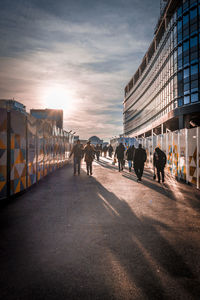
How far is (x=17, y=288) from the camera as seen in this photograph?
7.98ft

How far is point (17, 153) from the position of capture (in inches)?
277

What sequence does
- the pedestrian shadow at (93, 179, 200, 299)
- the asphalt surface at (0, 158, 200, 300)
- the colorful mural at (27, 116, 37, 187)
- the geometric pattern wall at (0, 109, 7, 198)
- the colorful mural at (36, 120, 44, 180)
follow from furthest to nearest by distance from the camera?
the colorful mural at (36, 120, 44, 180) → the colorful mural at (27, 116, 37, 187) → the geometric pattern wall at (0, 109, 7, 198) → the pedestrian shadow at (93, 179, 200, 299) → the asphalt surface at (0, 158, 200, 300)

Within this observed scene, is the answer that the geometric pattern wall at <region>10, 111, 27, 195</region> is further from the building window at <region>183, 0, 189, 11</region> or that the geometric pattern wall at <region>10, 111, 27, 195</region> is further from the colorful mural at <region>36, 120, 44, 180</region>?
the building window at <region>183, 0, 189, 11</region>

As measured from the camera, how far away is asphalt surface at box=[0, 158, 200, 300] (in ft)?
7.94

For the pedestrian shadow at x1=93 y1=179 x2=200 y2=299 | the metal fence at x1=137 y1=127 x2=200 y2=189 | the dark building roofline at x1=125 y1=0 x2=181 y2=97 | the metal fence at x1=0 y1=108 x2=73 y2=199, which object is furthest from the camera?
the dark building roofline at x1=125 y1=0 x2=181 y2=97

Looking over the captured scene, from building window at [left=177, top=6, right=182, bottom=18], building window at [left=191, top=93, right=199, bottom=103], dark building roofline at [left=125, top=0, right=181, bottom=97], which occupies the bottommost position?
building window at [left=191, top=93, right=199, bottom=103]

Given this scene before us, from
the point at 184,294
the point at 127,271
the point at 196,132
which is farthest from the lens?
the point at 196,132

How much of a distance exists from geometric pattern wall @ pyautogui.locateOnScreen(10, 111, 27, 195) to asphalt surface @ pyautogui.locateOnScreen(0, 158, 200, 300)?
97 cm

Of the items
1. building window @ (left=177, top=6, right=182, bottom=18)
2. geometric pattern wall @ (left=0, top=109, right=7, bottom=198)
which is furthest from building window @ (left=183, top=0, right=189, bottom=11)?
geometric pattern wall @ (left=0, top=109, right=7, bottom=198)

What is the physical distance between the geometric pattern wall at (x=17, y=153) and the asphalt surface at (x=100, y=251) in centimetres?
97

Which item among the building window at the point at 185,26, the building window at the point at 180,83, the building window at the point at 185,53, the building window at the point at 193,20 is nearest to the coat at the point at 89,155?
the building window at the point at 180,83

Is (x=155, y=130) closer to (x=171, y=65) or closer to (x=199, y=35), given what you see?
(x=171, y=65)

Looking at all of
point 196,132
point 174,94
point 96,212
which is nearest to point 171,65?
point 174,94

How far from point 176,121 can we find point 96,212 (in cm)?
3839
